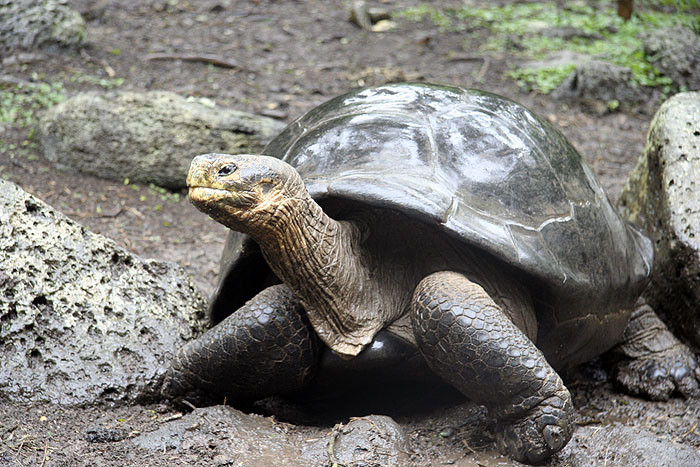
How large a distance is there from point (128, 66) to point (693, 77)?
6471 mm

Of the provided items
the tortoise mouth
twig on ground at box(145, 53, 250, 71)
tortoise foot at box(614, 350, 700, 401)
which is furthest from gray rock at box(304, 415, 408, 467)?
twig on ground at box(145, 53, 250, 71)

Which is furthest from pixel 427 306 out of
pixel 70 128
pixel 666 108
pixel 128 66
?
pixel 128 66

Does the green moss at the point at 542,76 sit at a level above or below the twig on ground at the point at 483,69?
below

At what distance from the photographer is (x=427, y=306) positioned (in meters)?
3.06

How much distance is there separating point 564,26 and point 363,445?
914cm

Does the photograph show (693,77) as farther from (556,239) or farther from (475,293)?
(475,293)

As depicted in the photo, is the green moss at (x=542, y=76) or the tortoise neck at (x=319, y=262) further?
the green moss at (x=542, y=76)

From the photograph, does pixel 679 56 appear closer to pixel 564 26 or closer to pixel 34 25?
pixel 564 26

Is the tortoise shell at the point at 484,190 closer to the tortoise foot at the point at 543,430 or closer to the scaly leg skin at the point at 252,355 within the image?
the scaly leg skin at the point at 252,355

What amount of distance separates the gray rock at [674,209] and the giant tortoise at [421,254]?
0.58 m

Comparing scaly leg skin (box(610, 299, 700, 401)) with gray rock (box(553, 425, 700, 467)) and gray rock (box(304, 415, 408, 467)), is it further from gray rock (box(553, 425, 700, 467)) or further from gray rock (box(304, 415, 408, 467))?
gray rock (box(304, 415, 408, 467))

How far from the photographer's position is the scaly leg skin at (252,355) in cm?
333

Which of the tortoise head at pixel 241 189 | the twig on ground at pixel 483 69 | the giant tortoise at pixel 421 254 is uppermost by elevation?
the tortoise head at pixel 241 189

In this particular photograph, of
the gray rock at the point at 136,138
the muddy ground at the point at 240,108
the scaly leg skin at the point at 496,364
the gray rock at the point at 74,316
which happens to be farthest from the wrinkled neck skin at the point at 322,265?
the gray rock at the point at 136,138
